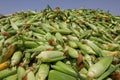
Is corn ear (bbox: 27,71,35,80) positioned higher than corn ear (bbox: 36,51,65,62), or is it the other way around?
corn ear (bbox: 36,51,65,62)

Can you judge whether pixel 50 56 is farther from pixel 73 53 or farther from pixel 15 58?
pixel 15 58

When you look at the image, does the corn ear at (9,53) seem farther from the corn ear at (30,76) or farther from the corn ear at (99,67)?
the corn ear at (99,67)

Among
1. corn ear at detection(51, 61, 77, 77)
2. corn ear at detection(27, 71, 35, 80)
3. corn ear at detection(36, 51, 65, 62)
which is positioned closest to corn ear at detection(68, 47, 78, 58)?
corn ear at detection(36, 51, 65, 62)

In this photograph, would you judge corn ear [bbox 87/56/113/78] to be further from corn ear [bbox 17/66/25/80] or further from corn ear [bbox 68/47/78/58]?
corn ear [bbox 17/66/25/80]

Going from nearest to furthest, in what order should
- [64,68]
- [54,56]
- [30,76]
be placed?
1. [30,76]
2. [64,68]
3. [54,56]

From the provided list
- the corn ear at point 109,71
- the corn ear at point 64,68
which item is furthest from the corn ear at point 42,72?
the corn ear at point 109,71

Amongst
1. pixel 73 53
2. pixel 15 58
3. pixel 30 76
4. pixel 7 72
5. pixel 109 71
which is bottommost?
pixel 30 76

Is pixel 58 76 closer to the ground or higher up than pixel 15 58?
closer to the ground

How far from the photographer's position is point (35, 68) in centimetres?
393

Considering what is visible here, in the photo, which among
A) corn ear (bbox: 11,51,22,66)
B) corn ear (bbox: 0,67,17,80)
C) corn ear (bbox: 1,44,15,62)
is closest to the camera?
corn ear (bbox: 0,67,17,80)

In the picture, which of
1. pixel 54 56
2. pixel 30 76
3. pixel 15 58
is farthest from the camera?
pixel 15 58

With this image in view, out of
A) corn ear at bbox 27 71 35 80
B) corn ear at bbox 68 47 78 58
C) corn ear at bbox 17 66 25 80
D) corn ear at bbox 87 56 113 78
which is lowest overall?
corn ear at bbox 27 71 35 80

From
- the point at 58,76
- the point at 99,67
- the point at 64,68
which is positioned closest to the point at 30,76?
the point at 58,76

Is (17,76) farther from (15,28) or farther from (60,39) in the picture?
(15,28)
